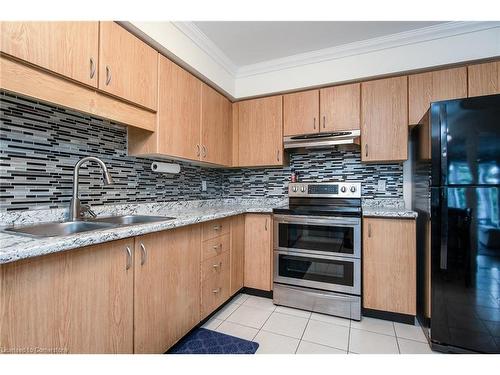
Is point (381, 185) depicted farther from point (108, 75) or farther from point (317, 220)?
point (108, 75)

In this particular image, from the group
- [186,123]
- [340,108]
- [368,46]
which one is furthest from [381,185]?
[186,123]

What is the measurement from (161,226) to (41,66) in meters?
0.93

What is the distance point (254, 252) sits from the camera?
2.43m

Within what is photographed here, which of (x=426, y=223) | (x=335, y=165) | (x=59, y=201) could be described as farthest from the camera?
(x=335, y=165)

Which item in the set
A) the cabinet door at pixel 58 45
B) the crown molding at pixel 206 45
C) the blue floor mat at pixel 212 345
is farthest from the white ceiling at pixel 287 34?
the blue floor mat at pixel 212 345

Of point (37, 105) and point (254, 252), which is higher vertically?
point (37, 105)

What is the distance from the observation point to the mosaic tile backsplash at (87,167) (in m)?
1.26

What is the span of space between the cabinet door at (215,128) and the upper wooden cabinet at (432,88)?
5.79ft

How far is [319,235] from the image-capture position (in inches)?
83.8
